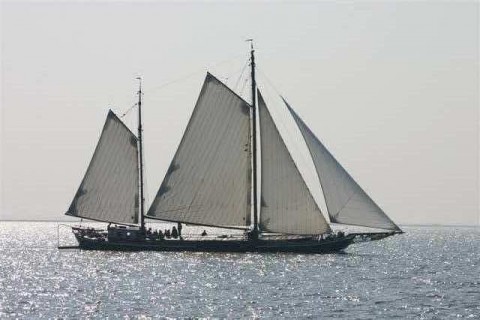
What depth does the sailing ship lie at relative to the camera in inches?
3684

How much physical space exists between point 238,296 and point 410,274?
26.8m

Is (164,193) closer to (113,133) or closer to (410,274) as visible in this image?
(113,133)

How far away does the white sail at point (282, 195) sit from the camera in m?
95.8

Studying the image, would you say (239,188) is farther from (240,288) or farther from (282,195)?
(240,288)

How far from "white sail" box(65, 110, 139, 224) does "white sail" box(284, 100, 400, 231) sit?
2385 cm

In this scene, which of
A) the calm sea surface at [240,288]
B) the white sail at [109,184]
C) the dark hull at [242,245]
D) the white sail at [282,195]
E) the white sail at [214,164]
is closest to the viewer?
the calm sea surface at [240,288]

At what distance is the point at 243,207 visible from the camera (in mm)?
99750

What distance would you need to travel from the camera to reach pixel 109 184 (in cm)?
10862

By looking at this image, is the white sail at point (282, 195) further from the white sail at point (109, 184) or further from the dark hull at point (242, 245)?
the white sail at point (109, 184)

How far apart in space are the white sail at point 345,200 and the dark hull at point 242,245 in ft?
29.5

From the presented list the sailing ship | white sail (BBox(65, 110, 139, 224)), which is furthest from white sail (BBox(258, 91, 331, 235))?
white sail (BBox(65, 110, 139, 224))

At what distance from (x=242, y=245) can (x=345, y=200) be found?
13008 mm

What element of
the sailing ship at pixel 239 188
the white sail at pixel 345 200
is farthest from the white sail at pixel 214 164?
the white sail at pixel 345 200

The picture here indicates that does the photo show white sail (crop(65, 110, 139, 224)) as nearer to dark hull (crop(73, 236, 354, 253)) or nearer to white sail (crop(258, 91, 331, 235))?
dark hull (crop(73, 236, 354, 253))
